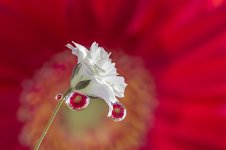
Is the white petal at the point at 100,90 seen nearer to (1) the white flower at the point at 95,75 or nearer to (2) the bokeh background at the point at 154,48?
(1) the white flower at the point at 95,75

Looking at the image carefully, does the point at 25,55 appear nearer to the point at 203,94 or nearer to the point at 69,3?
the point at 69,3

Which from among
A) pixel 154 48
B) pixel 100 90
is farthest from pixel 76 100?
pixel 154 48

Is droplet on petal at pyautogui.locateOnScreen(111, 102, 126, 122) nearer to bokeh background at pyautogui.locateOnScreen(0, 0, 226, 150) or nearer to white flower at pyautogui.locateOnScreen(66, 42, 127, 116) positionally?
white flower at pyautogui.locateOnScreen(66, 42, 127, 116)

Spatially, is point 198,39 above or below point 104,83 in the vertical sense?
above

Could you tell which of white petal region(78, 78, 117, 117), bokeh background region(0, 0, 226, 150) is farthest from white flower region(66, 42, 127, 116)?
bokeh background region(0, 0, 226, 150)

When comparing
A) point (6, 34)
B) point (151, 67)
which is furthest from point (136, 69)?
point (6, 34)
